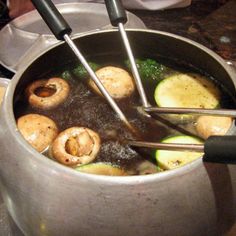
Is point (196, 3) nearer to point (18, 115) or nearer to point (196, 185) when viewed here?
point (18, 115)

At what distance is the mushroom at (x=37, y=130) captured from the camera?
0.89 meters

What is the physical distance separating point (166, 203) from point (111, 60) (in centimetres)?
60

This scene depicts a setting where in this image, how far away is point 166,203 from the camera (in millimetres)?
662

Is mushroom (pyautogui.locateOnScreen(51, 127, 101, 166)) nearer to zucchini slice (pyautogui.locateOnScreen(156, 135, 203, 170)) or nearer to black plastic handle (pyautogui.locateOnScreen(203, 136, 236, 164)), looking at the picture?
zucchini slice (pyautogui.locateOnScreen(156, 135, 203, 170))

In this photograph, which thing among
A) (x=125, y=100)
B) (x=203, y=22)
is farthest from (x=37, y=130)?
(x=203, y=22)

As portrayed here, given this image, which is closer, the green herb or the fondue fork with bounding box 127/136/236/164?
the fondue fork with bounding box 127/136/236/164

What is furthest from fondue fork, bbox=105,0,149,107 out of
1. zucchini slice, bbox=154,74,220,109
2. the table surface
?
the table surface

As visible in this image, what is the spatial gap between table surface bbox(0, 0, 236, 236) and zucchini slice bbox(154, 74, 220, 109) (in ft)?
2.38

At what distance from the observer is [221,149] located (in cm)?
60

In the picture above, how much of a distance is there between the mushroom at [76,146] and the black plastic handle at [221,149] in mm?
318

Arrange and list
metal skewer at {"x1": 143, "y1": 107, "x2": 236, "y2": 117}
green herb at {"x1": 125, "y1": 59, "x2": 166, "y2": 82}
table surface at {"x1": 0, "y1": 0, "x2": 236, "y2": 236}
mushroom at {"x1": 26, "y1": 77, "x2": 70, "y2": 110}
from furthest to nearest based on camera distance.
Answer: table surface at {"x1": 0, "y1": 0, "x2": 236, "y2": 236} < green herb at {"x1": 125, "y1": 59, "x2": 166, "y2": 82} < mushroom at {"x1": 26, "y1": 77, "x2": 70, "y2": 110} < metal skewer at {"x1": 143, "y1": 107, "x2": 236, "y2": 117}

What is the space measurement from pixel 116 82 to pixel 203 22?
1.10 meters

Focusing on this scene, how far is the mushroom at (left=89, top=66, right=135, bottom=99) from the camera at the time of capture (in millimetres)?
1055

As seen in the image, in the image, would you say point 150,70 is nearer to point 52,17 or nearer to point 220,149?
point 52,17
